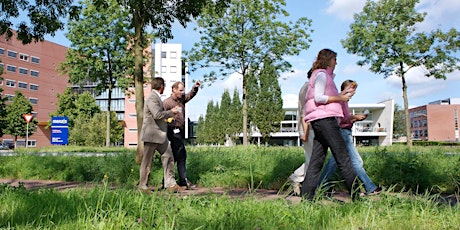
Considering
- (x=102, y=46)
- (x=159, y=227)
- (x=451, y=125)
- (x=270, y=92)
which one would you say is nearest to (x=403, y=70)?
(x=102, y=46)

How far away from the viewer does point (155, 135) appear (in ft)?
18.8

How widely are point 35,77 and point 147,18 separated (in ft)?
274

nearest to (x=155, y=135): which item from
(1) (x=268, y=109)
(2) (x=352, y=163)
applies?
(2) (x=352, y=163)

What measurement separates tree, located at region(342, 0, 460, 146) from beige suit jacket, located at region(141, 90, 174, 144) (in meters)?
19.2

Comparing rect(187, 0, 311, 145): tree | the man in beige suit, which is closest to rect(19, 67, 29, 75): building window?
rect(187, 0, 311, 145): tree

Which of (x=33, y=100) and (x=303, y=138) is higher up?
(x=33, y=100)

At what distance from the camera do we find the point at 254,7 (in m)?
18.2

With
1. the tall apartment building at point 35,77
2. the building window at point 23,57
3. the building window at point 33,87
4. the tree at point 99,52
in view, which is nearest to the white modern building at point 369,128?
the tree at point 99,52

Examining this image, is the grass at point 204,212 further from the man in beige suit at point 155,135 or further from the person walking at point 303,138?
the man in beige suit at point 155,135

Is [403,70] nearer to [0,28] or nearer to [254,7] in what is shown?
[254,7]

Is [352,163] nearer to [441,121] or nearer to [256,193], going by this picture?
[256,193]

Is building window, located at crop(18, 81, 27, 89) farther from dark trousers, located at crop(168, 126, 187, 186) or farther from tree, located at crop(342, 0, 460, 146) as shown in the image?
dark trousers, located at crop(168, 126, 187, 186)

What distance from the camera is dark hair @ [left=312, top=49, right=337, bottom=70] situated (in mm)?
4605

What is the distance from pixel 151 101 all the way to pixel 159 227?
3447 millimetres
